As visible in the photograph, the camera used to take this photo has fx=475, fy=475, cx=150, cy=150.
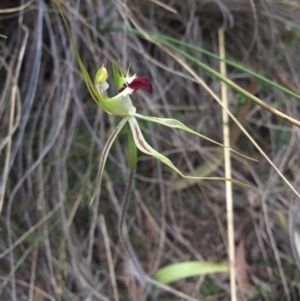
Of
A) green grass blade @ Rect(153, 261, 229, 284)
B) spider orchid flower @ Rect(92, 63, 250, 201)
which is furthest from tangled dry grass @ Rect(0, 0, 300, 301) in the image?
spider orchid flower @ Rect(92, 63, 250, 201)

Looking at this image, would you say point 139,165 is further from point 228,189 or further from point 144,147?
point 144,147

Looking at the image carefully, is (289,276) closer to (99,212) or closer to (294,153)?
(294,153)

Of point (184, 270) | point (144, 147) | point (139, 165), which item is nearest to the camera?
point (144, 147)

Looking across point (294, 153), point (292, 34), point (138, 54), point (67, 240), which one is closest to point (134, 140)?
point (67, 240)

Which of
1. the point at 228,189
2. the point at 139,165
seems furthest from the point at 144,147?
the point at 139,165

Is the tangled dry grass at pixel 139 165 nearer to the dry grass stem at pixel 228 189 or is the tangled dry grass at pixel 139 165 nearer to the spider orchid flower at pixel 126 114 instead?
the dry grass stem at pixel 228 189

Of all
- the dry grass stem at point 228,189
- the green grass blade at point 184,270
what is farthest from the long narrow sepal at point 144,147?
the green grass blade at point 184,270

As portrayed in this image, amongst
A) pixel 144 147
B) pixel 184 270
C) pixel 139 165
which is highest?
pixel 144 147
